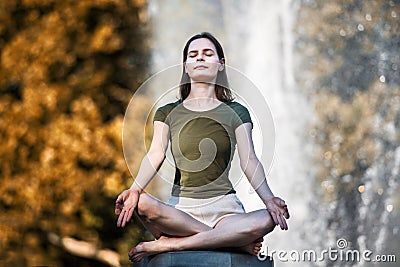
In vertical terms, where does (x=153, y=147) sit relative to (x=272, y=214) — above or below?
above

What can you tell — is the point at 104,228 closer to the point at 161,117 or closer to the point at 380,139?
the point at 380,139

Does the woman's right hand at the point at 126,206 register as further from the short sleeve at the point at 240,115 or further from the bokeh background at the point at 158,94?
the bokeh background at the point at 158,94

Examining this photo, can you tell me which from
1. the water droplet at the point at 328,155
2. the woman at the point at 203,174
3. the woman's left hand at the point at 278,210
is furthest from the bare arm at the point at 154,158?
the water droplet at the point at 328,155

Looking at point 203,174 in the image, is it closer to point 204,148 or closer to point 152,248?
point 204,148

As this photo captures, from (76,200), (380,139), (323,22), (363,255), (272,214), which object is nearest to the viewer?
(272,214)

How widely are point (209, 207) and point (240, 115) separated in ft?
0.59

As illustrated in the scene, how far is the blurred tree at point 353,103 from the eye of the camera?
3.33 meters

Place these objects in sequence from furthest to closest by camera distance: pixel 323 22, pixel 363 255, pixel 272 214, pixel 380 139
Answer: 1. pixel 323 22
2. pixel 380 139
3. pixel 363 255
4. pixel 272 214

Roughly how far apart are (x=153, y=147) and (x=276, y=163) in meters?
1.96

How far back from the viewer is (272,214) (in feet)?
4.87

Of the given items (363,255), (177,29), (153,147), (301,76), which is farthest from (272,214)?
(177,29)

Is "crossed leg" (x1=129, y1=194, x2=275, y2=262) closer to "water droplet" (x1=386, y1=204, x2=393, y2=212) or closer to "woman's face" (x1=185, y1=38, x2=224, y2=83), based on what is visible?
"woman's face" (x1=185, y1=38, x2=224, y2=83)

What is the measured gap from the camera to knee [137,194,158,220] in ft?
4.83

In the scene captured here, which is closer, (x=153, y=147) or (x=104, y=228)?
(x=153, y=147)
